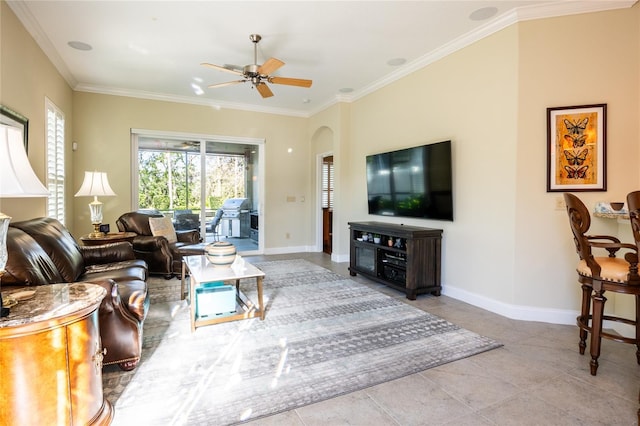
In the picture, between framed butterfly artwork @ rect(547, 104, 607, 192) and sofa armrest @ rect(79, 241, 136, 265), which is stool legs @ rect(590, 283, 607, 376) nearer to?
framed butterfly artwork @ rect(547, 104, 607, 192)

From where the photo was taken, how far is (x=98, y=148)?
215 inches

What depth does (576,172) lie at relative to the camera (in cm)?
304

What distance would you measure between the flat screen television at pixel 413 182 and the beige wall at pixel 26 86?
4.21 metres

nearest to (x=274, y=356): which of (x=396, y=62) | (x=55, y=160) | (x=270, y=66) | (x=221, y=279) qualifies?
(x=221, y=279)

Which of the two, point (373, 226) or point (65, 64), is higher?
point (65, 64)

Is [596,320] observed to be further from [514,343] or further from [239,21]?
[239,21]

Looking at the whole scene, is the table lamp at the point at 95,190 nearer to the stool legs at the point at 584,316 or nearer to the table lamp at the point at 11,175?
the table lamp at the point at 11,175

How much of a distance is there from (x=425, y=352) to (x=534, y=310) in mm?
1476

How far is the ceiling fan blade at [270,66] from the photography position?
131 inches


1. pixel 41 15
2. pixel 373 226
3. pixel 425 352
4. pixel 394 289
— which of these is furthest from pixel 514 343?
pixel 41 15

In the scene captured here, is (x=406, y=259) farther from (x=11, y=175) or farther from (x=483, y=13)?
(x=11, y=175)

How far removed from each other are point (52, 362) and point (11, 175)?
867 mm

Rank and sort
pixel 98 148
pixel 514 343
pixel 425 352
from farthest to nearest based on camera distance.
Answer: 1. pixel 98 148
2. pixel 514 343
3. pixel 425 352

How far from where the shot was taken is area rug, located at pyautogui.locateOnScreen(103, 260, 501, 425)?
1.87 meters
